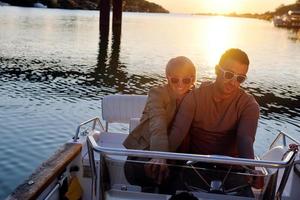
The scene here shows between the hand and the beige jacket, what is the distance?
0.80 m

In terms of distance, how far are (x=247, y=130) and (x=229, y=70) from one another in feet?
1.98

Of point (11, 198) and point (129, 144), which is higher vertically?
point (129, 144)

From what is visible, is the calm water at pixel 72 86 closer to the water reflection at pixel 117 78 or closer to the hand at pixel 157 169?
the water reflection at pixel 117 78

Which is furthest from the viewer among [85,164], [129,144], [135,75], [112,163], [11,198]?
[135,75]

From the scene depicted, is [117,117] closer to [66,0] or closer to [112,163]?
[112,163]

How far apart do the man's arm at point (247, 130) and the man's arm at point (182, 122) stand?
1.60 feet

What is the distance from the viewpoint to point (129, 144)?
4.38 meters

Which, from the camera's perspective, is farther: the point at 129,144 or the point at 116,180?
the point at 129,144

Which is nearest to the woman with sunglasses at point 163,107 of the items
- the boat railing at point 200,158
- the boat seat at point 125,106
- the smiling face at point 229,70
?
the smiling face at point 229,70

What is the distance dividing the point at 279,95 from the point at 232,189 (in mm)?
18711

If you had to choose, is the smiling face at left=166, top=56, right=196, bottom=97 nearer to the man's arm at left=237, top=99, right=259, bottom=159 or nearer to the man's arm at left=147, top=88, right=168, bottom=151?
the man's arm at left=147, top=88, right=168, bottom=151

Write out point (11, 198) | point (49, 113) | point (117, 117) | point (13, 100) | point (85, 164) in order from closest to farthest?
point (11, 198) → point (85, 164) → point (117, 117) → point (49, 113) → point (13, 100)

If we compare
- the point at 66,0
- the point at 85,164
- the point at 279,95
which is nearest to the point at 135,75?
the point at 279,95

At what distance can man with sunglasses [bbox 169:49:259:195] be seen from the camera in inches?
162
